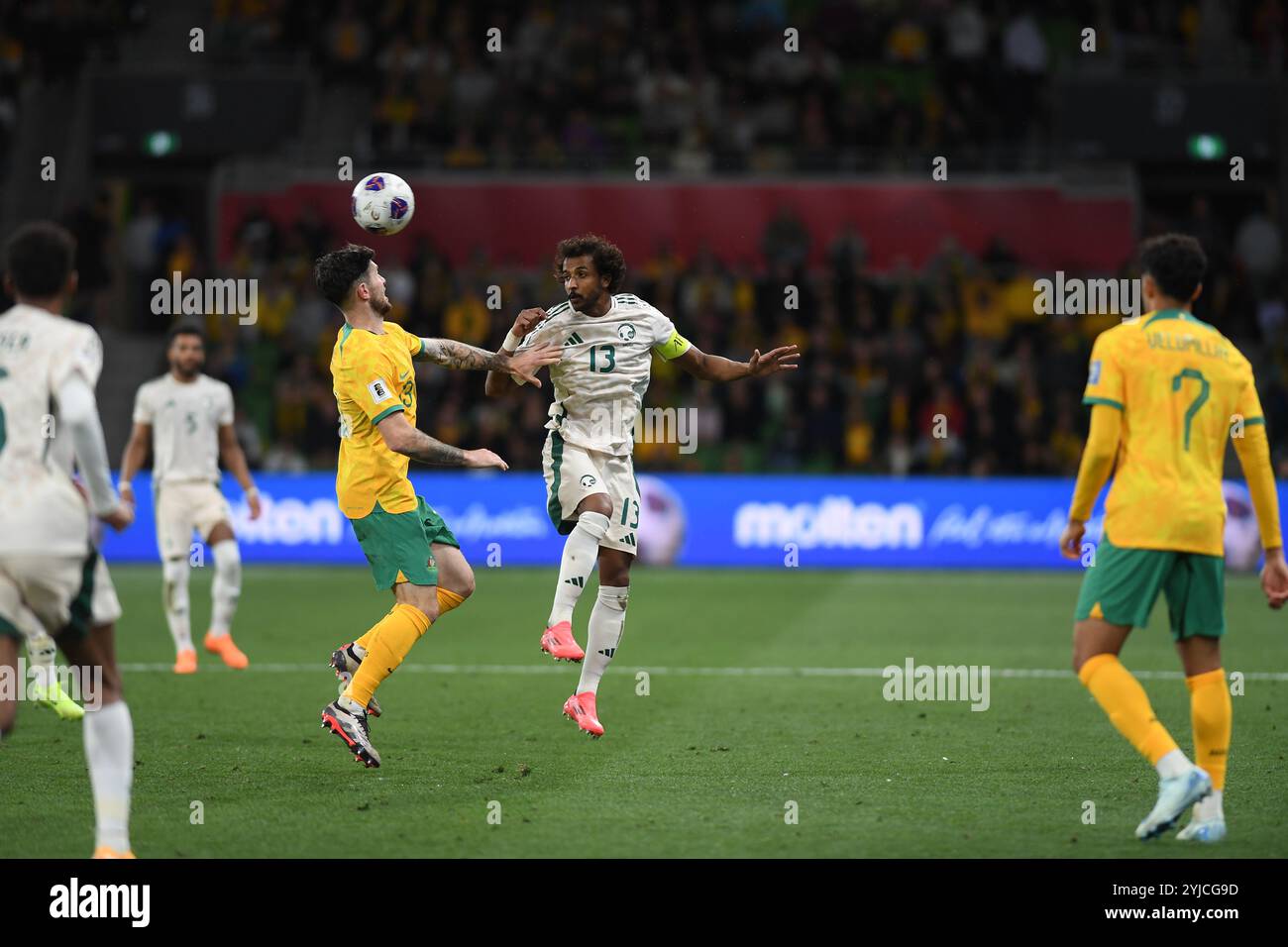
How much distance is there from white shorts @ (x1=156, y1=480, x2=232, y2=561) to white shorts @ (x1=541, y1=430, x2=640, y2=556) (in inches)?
166

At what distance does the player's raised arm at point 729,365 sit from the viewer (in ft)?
31.2

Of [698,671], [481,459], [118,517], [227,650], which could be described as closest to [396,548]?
[481,459]

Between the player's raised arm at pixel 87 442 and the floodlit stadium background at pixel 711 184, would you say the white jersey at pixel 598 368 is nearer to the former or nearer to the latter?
the player's raised arm at pixel 87 442

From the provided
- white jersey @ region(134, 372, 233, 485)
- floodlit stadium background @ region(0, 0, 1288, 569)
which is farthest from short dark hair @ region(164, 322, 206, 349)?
floodlit stadium background @ region(0, 0, 1288, 569)

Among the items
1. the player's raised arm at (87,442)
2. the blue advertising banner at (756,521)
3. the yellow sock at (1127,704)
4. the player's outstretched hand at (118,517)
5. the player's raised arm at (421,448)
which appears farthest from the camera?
the blue advertising banner at (756,521)

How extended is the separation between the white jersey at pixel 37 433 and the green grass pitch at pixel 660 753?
132 centimetres

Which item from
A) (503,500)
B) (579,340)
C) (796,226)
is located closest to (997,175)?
(796,226)

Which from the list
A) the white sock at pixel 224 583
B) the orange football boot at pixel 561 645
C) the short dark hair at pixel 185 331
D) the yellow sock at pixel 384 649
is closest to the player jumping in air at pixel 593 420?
the orange football boot at pixel 561 645

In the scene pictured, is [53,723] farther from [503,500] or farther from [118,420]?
[118,420]

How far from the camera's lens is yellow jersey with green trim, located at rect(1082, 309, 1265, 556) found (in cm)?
648

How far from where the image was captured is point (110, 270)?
25172mm

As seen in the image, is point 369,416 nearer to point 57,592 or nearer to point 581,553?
point 581,553

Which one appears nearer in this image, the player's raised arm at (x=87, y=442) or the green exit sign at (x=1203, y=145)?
the player's raised arm at (x=87, y=442)

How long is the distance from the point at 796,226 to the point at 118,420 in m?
10.3
